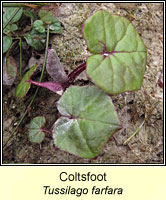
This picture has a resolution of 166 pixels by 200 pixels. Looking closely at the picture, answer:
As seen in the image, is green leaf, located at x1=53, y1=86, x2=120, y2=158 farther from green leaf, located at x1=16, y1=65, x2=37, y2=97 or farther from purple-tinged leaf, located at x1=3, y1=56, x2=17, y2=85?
purple-tinged leaf, located at x1=3, y1=56, x2=17, y2=85

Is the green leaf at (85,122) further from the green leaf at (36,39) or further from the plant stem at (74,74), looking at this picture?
the green leaf at (36,39)

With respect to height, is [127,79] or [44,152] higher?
[127,79]

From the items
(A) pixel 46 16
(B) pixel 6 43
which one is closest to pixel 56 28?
(A) pixel 46 16

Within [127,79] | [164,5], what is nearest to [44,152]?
[127,79]

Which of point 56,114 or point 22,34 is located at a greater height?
point 22,34

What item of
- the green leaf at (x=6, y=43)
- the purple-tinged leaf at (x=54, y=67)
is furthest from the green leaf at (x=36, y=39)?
the purple-tinged leaf at (x=54, y=67)

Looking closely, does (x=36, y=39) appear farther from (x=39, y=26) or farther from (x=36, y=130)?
(x=36, y=130)

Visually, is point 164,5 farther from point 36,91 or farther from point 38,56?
point 36,91
